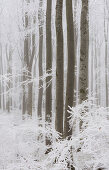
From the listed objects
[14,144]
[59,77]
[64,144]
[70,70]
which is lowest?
[14,144]

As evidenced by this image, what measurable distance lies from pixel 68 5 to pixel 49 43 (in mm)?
2291

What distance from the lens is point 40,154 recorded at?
574 centimetres

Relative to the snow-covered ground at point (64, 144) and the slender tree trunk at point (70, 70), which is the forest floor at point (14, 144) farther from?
the slender tree trunk at point (70, 70)

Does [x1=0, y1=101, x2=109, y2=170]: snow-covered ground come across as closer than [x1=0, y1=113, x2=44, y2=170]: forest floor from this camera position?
Yes

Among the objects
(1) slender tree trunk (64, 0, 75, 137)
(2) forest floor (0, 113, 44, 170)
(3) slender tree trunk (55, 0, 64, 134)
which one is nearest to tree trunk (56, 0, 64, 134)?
(3) slender tree trunk (55, 0, 64, 134)

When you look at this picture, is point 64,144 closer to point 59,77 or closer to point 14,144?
point 14,144

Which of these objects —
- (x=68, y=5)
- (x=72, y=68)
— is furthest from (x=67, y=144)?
(x=68, y=5)

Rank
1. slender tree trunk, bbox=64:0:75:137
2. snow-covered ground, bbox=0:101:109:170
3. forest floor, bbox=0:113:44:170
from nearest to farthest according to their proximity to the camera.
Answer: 1. snow-covered ground, bbox=0:101:109:170
2. forest floor, bbox=0:113:44:170
3. slender tree trunk, bbox=64:0:75:137

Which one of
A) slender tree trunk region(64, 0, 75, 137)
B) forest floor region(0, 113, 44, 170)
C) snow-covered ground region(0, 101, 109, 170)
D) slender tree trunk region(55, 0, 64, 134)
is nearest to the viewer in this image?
snow-covered ground region(0, 101, 109, 170)

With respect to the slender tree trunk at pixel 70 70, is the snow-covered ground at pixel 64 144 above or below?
below

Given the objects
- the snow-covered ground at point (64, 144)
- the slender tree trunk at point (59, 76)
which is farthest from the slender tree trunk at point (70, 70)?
the snow-covered ground at point (64, 144)

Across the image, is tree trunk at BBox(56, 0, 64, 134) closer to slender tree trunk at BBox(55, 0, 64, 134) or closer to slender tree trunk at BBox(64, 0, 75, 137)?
slender tree trunk at BBox(55, 0, 64, 134)

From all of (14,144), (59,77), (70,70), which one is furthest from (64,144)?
(59,77)

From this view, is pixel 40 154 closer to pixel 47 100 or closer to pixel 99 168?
pixel 99 168
